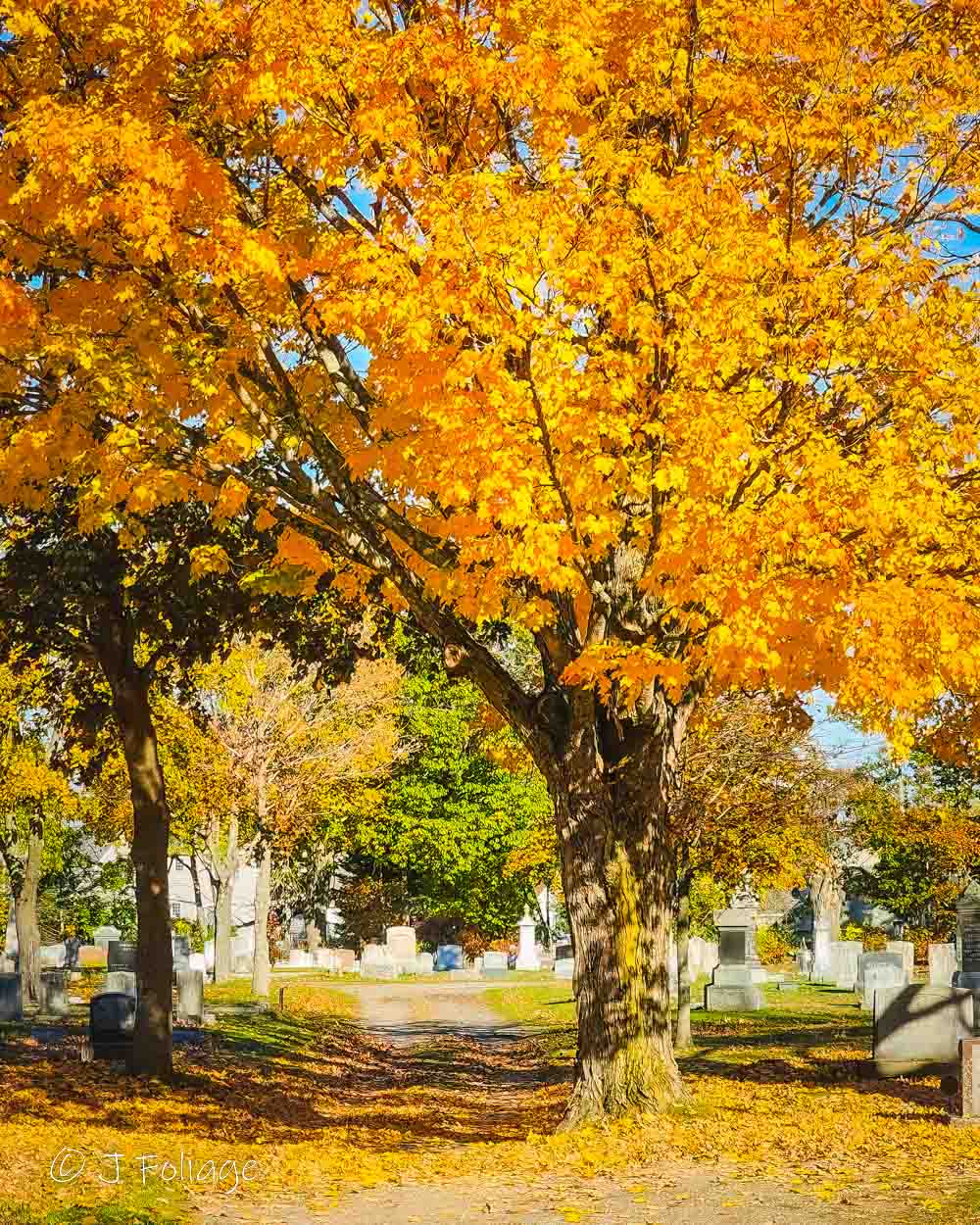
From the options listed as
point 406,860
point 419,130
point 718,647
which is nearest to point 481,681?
point 718,647

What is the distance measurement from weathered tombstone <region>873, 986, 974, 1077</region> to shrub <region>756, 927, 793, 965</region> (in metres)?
37.9

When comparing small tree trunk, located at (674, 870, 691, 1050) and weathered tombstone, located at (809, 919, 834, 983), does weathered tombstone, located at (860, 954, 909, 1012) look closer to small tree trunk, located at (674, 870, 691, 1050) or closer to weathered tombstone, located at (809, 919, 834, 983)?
small tree trunk, located at (674, 870, 691, 1050)

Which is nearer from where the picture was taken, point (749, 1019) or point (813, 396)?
point (813, 396)

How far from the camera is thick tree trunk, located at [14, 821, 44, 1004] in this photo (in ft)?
97.6

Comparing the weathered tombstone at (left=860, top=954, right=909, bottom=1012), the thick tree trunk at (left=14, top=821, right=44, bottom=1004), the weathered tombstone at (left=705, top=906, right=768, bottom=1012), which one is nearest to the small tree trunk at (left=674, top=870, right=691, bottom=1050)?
the weathered tombstone at (left=860, top=954, right=909, bottom=1012)

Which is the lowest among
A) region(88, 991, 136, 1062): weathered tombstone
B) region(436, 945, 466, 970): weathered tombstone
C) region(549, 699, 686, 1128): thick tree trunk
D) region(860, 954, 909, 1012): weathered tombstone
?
region(436, 945, 466, 970): weathered tombstone

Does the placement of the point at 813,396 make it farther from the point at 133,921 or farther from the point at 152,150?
the point at 133,921

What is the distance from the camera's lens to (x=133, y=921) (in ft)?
189

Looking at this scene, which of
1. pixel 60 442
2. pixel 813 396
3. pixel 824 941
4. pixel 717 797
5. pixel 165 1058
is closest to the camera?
pixel 60 442

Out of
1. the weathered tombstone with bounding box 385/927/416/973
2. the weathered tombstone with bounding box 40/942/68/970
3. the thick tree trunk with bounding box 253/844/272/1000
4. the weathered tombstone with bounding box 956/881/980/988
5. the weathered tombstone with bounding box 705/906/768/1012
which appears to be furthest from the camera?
the weathered tombstone with bounding box 385/927/416/973

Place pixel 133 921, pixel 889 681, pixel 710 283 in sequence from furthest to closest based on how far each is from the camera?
pixel 133 921
pixel 710 283
pixel 889 681

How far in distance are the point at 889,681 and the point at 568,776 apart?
13.1 feet

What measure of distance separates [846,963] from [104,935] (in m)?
30.3

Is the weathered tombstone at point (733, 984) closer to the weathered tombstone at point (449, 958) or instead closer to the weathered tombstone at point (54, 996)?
the weathered tombstone at point (54, 996)
